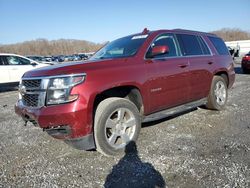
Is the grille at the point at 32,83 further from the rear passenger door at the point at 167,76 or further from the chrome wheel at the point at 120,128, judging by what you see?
the rear passenger door at the point at 167,76

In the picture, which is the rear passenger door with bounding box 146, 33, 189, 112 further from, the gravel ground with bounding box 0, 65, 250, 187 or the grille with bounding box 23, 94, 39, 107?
the grille with bounding box 23, 94, 39, 107

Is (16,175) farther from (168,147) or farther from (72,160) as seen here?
(168,147)

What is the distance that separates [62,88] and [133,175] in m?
1.44

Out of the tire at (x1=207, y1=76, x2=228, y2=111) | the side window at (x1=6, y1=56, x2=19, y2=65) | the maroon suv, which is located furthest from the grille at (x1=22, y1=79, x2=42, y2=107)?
the side window at (x1=6, y1=56, x2=19, y2=65)

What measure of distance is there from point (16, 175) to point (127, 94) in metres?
2.02

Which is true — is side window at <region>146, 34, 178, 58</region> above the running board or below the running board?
above

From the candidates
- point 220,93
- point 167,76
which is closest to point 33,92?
point 167,76

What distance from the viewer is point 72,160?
389 centimetres

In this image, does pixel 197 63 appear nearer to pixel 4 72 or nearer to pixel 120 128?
pixel 120 128

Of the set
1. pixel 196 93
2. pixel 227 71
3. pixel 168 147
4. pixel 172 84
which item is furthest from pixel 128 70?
pixel 227 71

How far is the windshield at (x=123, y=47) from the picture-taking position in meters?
4.64

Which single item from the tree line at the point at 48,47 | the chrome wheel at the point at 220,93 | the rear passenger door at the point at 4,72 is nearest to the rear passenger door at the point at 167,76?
the chrome wheel at the point at 220,93

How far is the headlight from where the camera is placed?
350 cm

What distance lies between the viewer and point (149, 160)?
A: 3744mm
